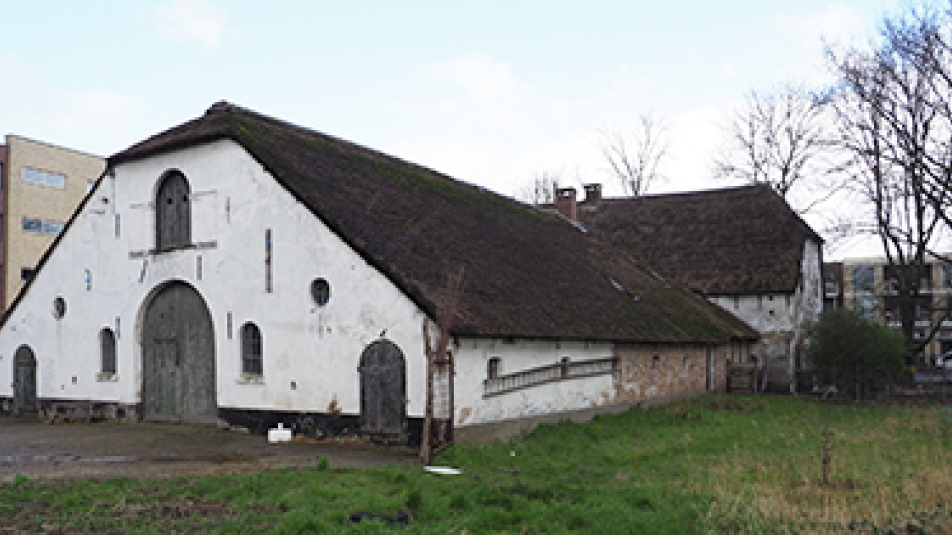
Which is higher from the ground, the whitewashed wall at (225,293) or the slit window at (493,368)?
the whitewashed wall at (225,293)

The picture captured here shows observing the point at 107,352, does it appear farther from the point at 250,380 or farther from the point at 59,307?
the point at 250,380

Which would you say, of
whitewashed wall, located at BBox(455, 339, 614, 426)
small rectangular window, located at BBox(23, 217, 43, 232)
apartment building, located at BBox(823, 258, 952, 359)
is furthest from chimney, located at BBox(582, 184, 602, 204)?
small rectangular window, located at BBox(23, 217, 43, 232)

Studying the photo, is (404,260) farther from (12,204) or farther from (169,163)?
(12,204)

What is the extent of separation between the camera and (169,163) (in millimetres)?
17422

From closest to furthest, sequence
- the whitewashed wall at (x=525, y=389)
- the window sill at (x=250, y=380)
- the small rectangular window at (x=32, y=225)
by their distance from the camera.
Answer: the whitewashed wall at (x=525, y=389), the window sill at (x=250, y=380), the small rectangular window at (x=32, y=225)

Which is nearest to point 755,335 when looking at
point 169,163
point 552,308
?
point 552,308

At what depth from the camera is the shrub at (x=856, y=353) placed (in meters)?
23.9

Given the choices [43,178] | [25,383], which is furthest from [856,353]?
[43,178]

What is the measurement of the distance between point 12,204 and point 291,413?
36642 mm

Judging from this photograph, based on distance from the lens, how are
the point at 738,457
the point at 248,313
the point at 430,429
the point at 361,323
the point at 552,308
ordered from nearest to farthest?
the point at 430,429 → the point at 738,457 → the point at 361,323 → the point at 248,313 → the point at 552,308

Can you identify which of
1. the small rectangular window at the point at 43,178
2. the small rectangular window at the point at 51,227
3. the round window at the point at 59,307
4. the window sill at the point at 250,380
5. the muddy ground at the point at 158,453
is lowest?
the muddy ground at the point at 158,453

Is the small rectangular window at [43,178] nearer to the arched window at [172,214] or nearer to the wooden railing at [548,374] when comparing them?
the arched window at [172,214]

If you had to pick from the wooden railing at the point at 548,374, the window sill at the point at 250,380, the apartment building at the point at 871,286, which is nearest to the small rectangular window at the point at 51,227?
the window sill at the point at 250,380

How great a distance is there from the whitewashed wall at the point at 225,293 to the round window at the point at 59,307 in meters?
0.13
